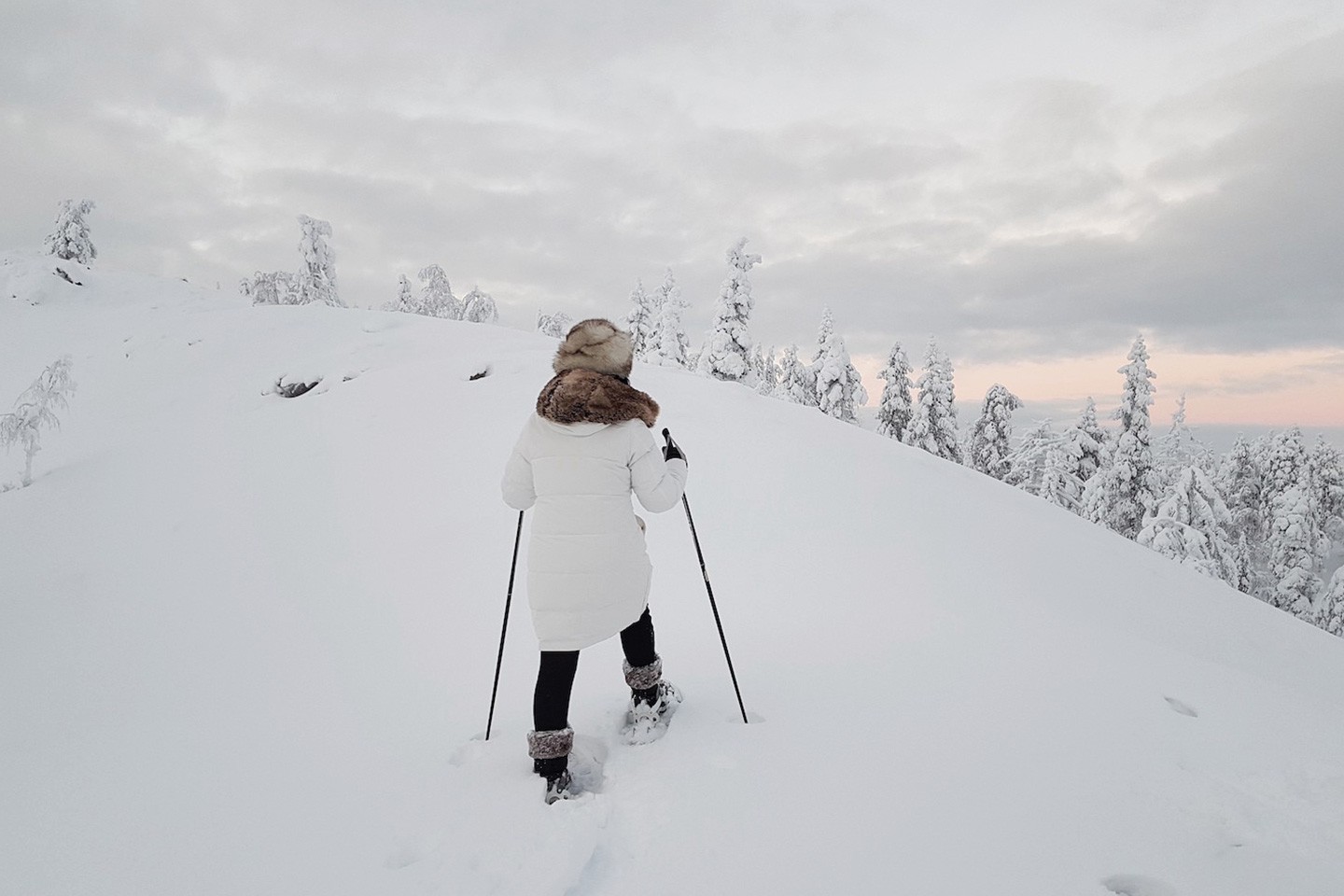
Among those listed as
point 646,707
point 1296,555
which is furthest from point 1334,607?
point 646,707

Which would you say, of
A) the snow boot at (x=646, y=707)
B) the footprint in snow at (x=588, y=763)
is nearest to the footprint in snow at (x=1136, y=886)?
the snow boot at (x=646, y=707)

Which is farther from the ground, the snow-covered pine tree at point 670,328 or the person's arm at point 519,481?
the snow-covered pine tree at point 670,328

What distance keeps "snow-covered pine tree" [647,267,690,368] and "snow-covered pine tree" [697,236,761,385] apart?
3.78 metres

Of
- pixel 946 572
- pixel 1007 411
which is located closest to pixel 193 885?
pixel 946 572

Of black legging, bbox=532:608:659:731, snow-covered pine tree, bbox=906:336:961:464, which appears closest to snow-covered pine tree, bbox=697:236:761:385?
snow-covered pine tree, bbox=906:336:961:464

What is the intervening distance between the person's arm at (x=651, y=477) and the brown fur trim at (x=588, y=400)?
0.16 m

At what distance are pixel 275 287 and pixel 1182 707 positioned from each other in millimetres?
45669

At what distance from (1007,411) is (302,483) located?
113ft

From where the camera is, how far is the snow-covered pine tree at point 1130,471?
2245 cm

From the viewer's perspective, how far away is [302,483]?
28.3ft

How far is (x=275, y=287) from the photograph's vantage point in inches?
1489

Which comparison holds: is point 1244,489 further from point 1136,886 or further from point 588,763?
point 588,763

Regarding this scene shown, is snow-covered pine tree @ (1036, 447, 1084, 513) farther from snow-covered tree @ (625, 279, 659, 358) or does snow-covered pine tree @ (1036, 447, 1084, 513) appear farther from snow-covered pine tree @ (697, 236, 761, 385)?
snow-covered tree @ (625, 279, 659, 358)

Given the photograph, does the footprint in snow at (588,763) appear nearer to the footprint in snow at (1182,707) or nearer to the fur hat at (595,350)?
the fur hat at (595,350)
